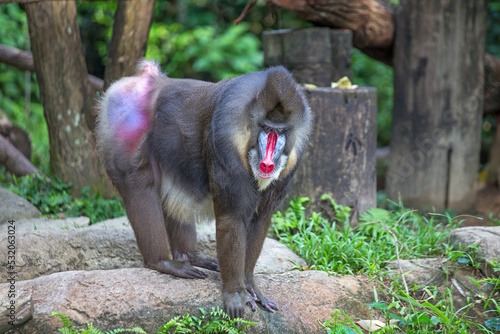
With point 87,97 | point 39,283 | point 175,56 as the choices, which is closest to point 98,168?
point 87,97

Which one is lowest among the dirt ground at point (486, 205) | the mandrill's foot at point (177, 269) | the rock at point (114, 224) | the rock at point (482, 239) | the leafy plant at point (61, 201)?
the dirt ground at point (486, 205)

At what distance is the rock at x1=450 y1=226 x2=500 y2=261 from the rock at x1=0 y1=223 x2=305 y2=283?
1084mm

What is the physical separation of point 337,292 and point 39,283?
1673 millimetres

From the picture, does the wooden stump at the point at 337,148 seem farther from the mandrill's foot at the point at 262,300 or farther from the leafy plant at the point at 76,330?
the leafy plant at the point at 76,330

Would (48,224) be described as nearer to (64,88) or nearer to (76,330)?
(64,88)

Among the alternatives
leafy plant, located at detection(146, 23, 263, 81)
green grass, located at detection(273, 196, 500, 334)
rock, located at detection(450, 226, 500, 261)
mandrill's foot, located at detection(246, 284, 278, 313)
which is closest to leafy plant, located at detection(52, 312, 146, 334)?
mandrill's foot, located at detection(246, 284, 278, 313)

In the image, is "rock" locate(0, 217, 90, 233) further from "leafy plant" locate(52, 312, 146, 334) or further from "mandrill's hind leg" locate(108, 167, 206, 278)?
"leafy plant" locate(52, 312, 146, 334)

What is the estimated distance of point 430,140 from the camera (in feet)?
19.6

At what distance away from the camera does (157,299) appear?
9.84 ft

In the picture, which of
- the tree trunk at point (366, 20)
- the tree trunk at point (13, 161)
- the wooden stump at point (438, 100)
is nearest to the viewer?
the tree trunk at point (366, 20)

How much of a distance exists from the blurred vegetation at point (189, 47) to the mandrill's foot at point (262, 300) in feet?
19.9

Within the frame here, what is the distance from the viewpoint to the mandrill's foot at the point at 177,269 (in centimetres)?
331

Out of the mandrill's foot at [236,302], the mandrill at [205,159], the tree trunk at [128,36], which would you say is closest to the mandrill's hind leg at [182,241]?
the mandrill at [205,159]

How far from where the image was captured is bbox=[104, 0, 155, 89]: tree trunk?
5.09m
